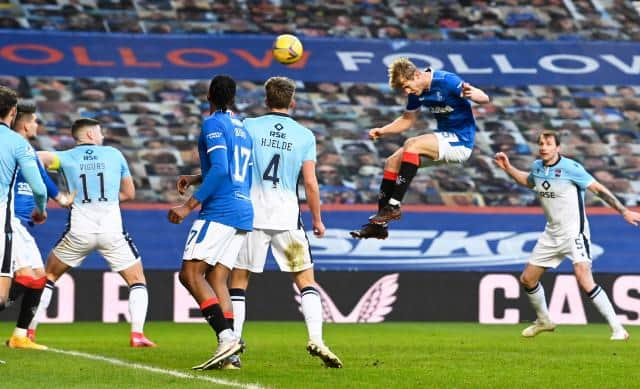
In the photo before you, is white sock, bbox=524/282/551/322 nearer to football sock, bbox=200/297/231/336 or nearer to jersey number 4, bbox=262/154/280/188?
jersey number 4, bbox=262/154/280/188

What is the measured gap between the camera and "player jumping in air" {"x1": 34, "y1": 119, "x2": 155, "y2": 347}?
37.1 ft

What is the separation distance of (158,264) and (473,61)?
8.05m

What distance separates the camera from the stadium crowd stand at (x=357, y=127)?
65.6 feet

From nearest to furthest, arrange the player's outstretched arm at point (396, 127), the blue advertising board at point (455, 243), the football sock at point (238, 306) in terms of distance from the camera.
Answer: the football sock at point (238, 306)
the player's outstretched arm at point (396, 127)
the blue advertising board at point (455, 243)

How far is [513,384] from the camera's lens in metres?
8.07

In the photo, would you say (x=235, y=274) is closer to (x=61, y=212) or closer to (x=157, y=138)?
(x=61, y=212)

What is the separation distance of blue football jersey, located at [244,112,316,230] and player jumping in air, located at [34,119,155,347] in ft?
8.63

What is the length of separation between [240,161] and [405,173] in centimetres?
238

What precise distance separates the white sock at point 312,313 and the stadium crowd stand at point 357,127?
408 inches

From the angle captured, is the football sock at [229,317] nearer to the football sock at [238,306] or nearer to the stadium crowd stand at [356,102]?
the football sock at [238,306]

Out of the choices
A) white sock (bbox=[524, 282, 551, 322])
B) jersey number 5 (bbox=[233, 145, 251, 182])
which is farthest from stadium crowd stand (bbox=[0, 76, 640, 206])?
jersey number 5 (bbox=[233, 145, 251, 182])

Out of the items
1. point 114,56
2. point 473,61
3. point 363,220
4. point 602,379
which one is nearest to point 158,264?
point 363,220

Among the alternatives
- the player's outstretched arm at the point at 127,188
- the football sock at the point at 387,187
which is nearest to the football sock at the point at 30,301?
the player's outstretched arm at the point at 127,188

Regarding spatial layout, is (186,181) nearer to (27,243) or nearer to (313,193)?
(313,193)
